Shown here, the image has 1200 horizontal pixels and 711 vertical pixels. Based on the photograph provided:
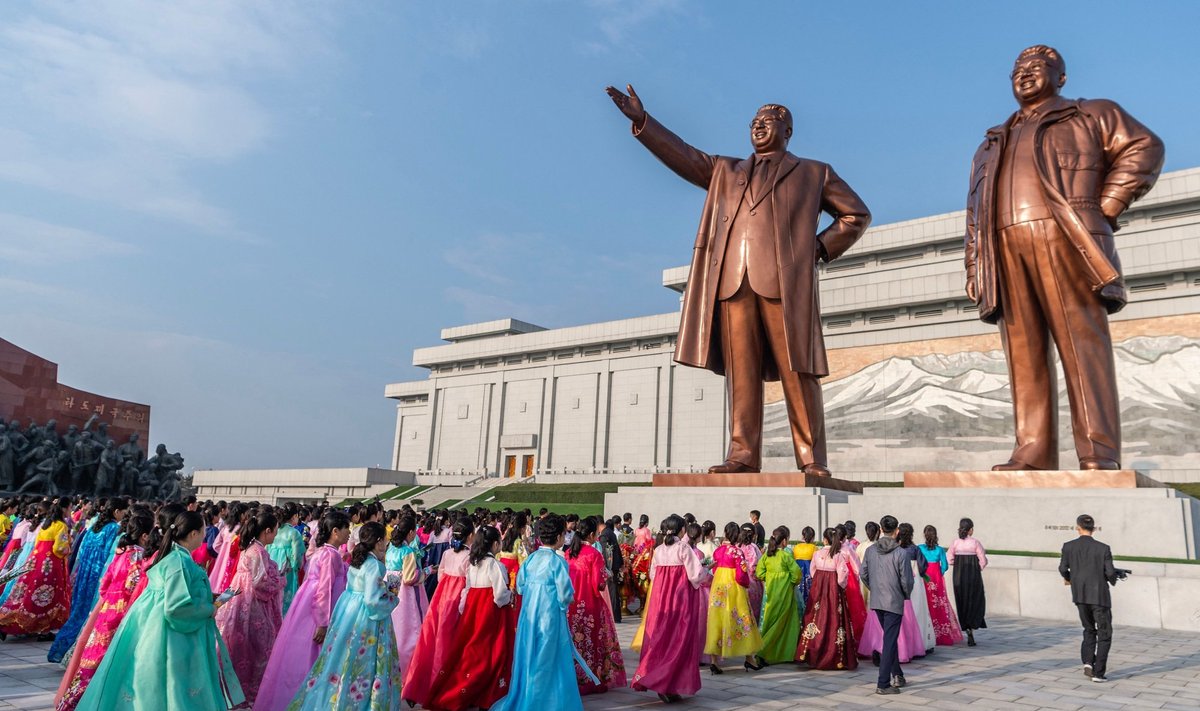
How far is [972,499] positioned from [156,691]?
28.7 feet

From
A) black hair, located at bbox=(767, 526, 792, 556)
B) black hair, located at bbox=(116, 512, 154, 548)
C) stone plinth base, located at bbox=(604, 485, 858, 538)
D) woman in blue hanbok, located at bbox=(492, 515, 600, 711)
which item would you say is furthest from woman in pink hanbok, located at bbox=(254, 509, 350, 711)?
stone plinth base, located at bbox=(604, 485, 858, 538)

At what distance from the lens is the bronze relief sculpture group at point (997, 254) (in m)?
9.01

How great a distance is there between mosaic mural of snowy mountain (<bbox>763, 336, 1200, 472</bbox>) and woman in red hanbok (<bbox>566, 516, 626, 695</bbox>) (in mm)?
22050

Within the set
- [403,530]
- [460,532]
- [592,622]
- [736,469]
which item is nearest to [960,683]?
[592,622]

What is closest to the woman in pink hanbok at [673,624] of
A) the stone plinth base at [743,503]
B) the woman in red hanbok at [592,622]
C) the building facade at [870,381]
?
the woman in red hanbok at [592,622]

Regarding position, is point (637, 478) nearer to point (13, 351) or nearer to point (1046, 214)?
point (13, 351)

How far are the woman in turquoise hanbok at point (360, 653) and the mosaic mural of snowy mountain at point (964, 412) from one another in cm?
2401

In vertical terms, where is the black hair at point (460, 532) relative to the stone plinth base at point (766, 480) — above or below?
below

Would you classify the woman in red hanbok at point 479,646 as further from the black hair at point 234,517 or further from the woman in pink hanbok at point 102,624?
the black hair at point 234,517

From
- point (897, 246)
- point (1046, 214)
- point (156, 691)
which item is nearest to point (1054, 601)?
point (1046, 214)

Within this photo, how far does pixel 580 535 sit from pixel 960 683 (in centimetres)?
299

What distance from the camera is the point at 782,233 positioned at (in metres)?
9.94

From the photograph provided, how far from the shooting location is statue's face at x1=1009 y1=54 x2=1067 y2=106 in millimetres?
9484

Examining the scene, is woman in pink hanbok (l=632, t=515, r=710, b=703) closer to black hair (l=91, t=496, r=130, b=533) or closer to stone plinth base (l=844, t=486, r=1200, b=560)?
stone plinth base (l=844, t=486, r=1200, b=560)
